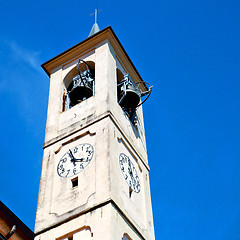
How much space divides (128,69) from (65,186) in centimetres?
857

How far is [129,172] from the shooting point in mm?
22734

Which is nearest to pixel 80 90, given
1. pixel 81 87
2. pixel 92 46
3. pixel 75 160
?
pixel 81 87

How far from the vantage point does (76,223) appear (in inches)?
787

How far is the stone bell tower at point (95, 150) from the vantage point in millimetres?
20141

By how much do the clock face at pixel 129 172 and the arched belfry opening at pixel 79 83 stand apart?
3913 mm

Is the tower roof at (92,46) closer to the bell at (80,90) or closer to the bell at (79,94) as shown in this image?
the bell at (80,90)

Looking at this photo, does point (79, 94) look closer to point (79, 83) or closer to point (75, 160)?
point (79, 83)

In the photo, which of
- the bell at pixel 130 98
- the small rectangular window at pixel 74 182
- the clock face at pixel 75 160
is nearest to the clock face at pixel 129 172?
the clock face at pixel 75 160

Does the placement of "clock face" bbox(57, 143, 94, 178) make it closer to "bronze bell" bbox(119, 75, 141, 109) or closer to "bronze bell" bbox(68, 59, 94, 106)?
"bronze bell" bbox(68, 59, 94, 106)

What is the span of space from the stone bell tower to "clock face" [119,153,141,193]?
5 cm

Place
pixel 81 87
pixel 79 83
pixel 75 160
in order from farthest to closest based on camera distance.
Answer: pixel 79 83 < pixel 81 87 < pixel 75 160

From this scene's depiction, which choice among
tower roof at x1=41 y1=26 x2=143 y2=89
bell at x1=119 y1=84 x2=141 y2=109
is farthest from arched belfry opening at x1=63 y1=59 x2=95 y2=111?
bell at x1=119 y1=84 x2=141 y2=109

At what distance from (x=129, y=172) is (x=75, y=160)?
6.88 ft

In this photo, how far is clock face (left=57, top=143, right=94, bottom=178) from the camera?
22031mm
